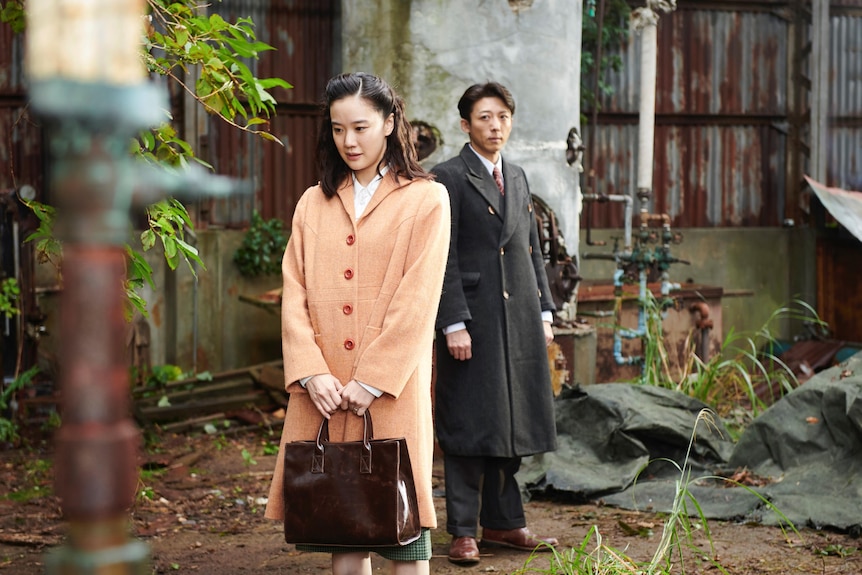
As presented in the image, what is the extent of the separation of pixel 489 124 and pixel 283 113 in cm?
551

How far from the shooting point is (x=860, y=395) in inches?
188

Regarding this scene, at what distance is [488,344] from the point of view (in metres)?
4.02

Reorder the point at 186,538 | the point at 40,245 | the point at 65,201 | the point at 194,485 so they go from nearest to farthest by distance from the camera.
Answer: the point at 65,201 → the point at 40,245 → the point at 186,538 → the point at 194,485

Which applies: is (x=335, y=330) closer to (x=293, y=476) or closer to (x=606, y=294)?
(x=293, y=476)

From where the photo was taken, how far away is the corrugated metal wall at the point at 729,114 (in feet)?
34.6

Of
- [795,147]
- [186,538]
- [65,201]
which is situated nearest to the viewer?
[65,201]

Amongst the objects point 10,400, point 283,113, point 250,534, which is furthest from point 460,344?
point 283,113

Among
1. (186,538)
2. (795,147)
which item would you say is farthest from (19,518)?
(795,147)

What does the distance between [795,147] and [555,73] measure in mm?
5921

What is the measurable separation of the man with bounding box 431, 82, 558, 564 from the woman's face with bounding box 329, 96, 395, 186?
1.18 metres

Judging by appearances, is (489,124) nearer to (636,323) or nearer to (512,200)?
(512,200)

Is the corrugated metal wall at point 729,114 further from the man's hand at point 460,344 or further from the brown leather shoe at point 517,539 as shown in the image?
the man's hand at point 460,344

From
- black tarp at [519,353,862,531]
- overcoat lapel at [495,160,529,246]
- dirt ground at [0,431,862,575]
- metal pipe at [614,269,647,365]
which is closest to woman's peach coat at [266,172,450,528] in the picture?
overcoat lapel at [495,160,529,246]

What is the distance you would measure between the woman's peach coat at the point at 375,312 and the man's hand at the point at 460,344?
1.03 meters
